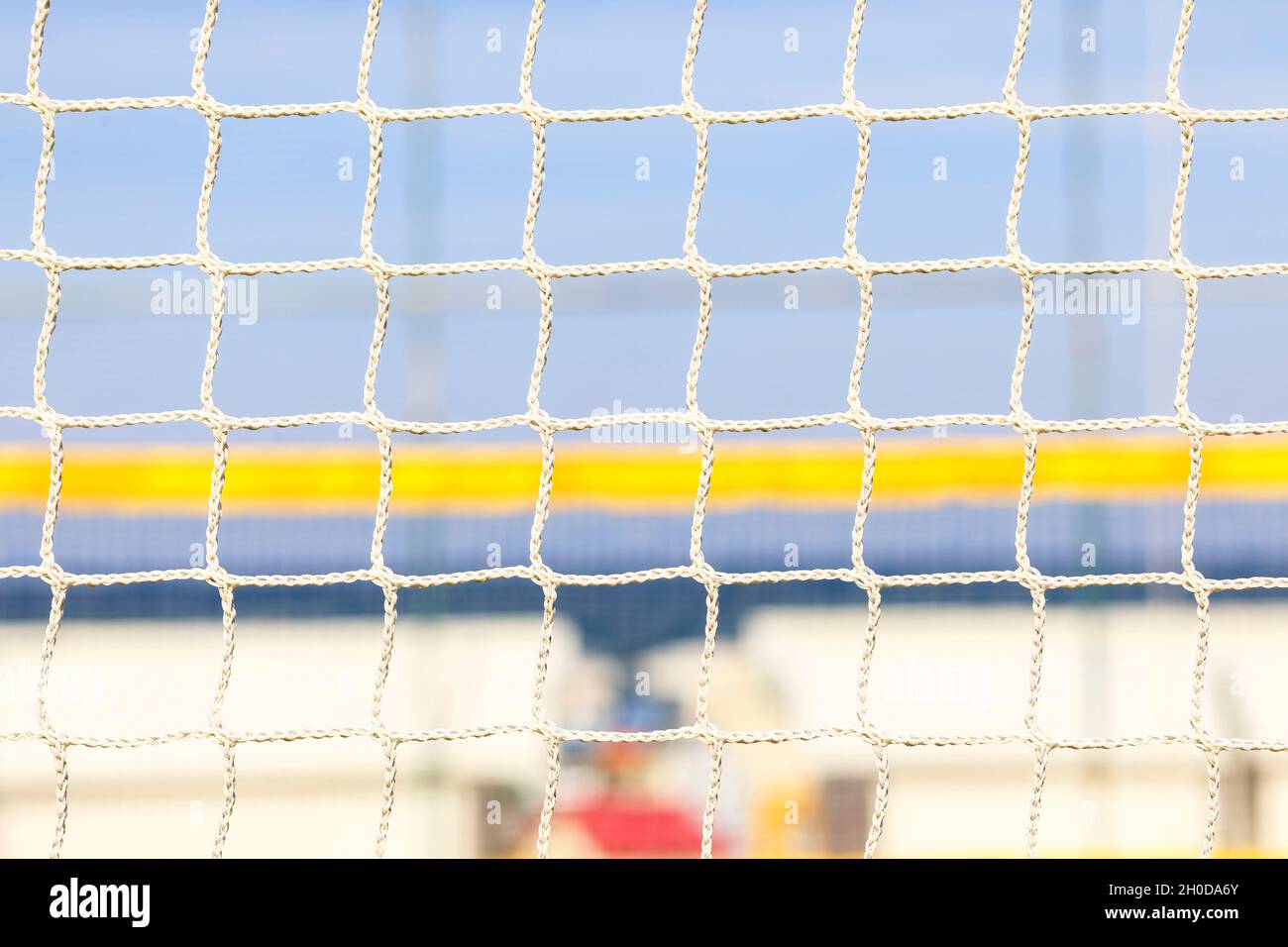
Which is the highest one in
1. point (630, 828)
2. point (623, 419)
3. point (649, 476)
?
point (649, 476)

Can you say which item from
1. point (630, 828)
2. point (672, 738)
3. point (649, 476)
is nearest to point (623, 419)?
point (672, 738)

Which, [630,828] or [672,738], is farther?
[630,828]

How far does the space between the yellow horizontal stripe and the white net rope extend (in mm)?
1517

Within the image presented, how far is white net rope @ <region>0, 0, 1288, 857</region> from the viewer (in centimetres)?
105

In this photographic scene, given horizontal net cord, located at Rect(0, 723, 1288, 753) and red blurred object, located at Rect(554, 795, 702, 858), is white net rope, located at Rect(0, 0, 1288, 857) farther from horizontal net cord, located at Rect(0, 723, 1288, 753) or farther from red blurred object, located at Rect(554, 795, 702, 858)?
red blurred object, located at Rect(554, 795, 702, 858)

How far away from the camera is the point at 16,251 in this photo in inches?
42.4

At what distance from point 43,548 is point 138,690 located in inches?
61.0

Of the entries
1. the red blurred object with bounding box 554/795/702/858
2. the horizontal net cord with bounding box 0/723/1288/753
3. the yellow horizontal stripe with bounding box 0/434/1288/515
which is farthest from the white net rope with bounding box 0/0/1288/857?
the yellow horizontal stripe with bounding box 0/434/1288/515

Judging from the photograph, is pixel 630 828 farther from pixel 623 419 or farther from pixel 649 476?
pixel 623 419

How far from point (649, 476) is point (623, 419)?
172 cm

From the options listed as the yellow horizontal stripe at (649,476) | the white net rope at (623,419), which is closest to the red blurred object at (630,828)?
the yellow horizontal stripe at (649,476)

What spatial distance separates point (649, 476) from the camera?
278 cm

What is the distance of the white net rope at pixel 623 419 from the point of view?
1054 millimetres
